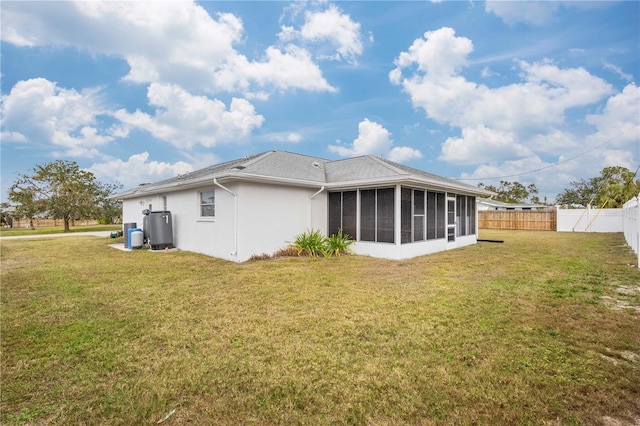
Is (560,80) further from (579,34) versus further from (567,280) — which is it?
(567,280)

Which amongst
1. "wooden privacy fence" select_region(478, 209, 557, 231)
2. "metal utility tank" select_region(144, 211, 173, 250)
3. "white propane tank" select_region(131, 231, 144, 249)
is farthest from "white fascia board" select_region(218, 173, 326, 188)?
"wooden privacy fence" select_region(478, 209, 557, 231)

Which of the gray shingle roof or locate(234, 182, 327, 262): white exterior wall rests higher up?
the gray shingle roof

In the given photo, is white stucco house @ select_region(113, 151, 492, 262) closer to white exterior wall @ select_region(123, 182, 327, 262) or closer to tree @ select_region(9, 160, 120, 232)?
white exterior wall @ select_region(123, 182, 327, 262)

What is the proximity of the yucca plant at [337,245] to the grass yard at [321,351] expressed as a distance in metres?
3.36

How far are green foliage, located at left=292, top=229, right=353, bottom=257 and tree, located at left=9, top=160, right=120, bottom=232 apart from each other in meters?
23.5

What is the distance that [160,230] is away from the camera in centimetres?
1142

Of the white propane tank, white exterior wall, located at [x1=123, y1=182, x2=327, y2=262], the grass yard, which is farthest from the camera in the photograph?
the white propane tank

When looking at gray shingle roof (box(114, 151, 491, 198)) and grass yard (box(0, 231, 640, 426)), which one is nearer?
grass yard (box(0, 231, 640, 426))

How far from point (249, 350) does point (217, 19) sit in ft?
36.1

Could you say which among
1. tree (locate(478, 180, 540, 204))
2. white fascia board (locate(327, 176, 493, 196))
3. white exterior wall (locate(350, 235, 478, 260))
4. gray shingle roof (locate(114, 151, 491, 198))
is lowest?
Result: white exterior wall (locate(350, 235, 478, 260))

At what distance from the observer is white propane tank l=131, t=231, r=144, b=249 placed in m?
12.3

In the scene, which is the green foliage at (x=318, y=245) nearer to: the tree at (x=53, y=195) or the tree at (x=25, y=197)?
the tree at (x=53, y=195)

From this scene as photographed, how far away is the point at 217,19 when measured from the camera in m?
10.2

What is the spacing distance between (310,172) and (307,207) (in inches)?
54.9
